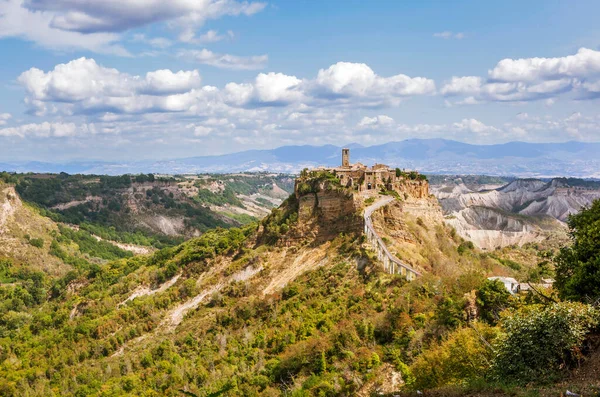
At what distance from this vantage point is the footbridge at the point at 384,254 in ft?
115

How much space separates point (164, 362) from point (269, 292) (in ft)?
33.7

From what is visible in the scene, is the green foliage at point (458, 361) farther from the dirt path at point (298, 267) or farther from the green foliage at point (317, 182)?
the green foliage at point (317, 182)

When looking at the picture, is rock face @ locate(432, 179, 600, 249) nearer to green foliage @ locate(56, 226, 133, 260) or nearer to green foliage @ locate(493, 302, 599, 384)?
green foliage @ locate(493, 302, 599, 384)

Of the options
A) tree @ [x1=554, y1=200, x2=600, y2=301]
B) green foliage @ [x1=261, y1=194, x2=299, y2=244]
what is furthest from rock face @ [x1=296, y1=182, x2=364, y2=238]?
tree @ [x1=554, y1=200, x2=600, y2=301]

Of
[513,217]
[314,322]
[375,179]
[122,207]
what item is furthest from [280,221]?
[122,207]

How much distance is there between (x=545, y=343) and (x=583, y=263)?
5972mm

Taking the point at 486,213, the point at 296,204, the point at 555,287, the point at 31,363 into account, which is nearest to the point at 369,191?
the point at 296,204

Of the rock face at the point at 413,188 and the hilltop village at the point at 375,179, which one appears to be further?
the rock face at the point at 413,188

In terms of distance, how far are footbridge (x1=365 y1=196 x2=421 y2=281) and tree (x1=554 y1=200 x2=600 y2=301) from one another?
10744 millimetres

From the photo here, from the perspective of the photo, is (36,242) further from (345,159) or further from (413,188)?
(413,188)

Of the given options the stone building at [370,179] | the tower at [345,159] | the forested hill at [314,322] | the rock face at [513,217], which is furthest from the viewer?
the rock face at [513,217]

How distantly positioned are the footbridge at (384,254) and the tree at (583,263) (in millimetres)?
10744

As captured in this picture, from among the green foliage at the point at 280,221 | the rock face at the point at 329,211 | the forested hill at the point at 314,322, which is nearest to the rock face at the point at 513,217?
the rock face at the point at 329,211

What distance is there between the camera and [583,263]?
23062 mm
